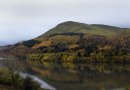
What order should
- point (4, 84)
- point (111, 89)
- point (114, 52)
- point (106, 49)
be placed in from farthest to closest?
1. point (106, 49)
2. point (114, 52)
3. point (111, 89)
4. point (4, 84)

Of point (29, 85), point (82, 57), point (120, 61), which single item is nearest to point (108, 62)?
point (120, 61)

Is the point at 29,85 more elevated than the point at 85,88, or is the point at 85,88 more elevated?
the point at 29,85

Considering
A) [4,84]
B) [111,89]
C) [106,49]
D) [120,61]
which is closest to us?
[4,84]

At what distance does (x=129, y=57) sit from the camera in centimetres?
16825

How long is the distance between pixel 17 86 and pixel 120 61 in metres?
114

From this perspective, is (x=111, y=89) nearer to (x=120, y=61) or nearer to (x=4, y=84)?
(x=4, y=84)

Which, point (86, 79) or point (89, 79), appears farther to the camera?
point (86, 79)

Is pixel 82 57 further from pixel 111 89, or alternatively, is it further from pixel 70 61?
pixel 111 89

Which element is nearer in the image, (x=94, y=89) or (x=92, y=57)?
(x=94, y=89)

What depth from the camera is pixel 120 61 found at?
165 meters

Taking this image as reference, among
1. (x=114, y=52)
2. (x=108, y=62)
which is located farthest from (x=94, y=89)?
(x=114, y=52)

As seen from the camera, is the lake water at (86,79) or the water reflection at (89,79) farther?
the lake water at (86,79)

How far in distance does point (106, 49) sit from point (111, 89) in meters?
113

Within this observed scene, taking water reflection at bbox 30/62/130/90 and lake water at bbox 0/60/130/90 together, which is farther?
lake water at bbox 0/60/130/90
